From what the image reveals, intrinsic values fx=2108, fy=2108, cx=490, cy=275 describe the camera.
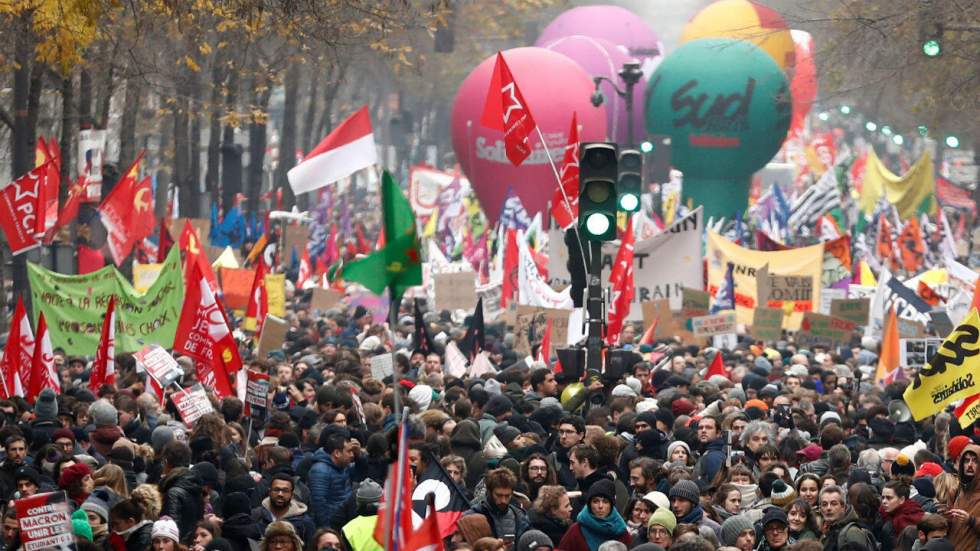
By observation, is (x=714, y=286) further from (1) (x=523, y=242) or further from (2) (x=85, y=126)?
(2) (x=85, y=126)

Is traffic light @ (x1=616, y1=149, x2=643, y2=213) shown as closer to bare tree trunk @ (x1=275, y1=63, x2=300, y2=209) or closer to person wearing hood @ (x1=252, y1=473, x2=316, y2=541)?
person wearing hood @ (x1=252, y1=473, x2=316, y2=541)

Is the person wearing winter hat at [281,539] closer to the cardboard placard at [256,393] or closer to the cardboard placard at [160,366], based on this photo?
the cardboard placard at [256,393]

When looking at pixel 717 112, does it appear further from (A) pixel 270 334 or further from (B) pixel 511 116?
(A) pixel 270 334

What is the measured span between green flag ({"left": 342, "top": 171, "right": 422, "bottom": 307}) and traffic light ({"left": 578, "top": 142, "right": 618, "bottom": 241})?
5.55 meters

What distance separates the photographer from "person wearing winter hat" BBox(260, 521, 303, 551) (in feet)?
31.1

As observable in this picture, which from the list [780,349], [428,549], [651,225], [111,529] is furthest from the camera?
[651,225]

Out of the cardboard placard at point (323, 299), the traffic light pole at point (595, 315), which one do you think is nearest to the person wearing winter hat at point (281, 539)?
the traffic light pole at point (595, 315)

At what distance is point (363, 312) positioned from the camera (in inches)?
1031

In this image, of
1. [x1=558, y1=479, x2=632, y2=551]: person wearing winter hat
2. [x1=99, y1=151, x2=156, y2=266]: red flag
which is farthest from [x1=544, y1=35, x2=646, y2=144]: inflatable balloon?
[x1=558, y1=479, x2=632, y2=551]: person wearing winter hat

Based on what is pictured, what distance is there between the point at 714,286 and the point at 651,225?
6.16 metres

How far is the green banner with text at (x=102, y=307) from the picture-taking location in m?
19.3

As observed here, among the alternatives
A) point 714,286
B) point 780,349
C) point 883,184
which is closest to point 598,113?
point 883,184

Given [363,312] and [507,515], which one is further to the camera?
[363,312]

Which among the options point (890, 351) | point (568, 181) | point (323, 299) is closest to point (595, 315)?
point (568, 181)
